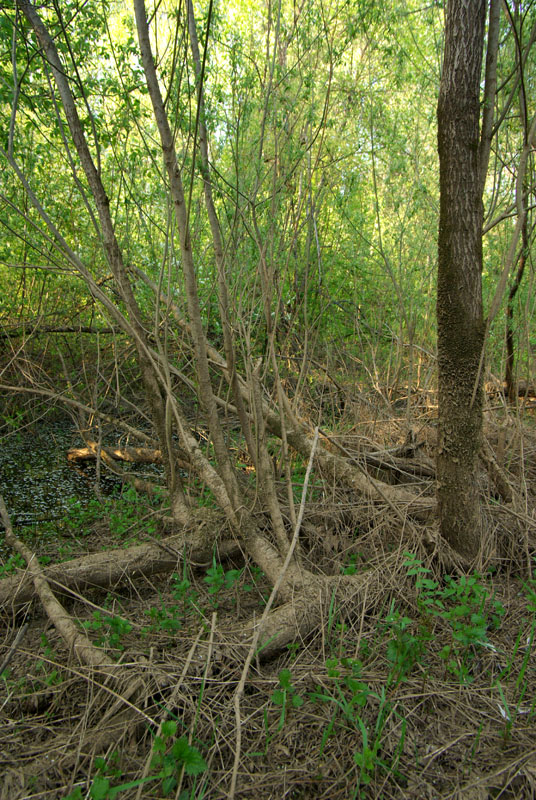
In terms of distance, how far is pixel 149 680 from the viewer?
196cm

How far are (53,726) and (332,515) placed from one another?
1783 millimetres

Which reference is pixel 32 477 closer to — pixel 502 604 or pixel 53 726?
pixel 53 726

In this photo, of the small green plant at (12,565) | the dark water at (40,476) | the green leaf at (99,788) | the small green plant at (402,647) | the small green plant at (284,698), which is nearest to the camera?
the green leaf at (99,788)

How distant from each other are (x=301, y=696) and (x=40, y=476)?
415 cm

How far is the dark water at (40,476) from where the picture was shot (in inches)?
177

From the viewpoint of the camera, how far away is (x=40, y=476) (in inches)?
206

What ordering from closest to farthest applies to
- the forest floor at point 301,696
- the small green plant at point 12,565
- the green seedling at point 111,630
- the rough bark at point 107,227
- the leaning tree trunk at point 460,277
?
the forest floor at point 301,696, the green seedling at point 111,630, the leaning tree trunk at point 460,277, the rough bark at point 107,227, the small green plant at point 12,565

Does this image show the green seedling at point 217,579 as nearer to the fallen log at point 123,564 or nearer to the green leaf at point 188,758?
the fallen log at point 123,564

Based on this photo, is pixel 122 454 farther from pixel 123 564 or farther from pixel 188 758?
pixel 188 758

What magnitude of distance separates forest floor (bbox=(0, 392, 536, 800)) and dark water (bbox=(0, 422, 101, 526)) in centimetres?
193

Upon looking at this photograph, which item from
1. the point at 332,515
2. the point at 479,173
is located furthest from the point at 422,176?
the point at 332,515

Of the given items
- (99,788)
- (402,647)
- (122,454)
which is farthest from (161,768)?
(122,454)

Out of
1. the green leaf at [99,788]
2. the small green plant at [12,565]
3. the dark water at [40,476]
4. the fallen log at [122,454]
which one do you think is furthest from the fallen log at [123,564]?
the fallen log at [122,454]

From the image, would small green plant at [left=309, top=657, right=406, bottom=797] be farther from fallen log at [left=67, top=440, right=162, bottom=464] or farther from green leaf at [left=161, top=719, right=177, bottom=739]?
fallen log at [left=67, top=440, right=162, bottom=464]
